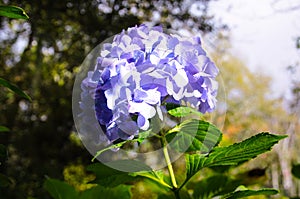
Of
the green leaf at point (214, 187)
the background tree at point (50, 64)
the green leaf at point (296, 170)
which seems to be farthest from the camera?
the background tree at point (50, 64)

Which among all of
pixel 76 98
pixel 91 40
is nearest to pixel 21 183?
pixel 91 40

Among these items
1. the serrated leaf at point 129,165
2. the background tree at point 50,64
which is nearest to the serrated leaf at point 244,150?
the serrated leaf at point 129,165

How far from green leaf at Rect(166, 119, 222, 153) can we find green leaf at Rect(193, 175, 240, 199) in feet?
1.23

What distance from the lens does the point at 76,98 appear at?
0.80m

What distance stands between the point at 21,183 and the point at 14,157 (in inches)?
23.6

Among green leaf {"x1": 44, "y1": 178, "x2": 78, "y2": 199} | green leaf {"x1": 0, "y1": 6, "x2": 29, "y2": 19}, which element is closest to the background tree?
green leaf {"x1": 44, "y1": 178, "x2": 78, "y2": 199}

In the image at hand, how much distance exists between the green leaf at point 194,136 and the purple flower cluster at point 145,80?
32 mm

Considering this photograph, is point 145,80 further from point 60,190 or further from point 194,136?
point 60,190

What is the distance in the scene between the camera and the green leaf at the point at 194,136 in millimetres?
706

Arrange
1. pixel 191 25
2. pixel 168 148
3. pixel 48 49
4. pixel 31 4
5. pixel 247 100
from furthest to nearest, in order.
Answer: pixel 247 100, pixel 48 49, pixel 191 25, pixel 31 4, pixel 168 148

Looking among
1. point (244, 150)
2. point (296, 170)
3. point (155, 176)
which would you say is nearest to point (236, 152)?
point (244, 150)

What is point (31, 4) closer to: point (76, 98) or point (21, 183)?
point (21, 183)

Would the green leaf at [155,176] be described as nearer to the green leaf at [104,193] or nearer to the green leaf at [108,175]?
the green leaf at [108,175]

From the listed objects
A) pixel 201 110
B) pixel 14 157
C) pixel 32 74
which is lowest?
pixel 14 157
